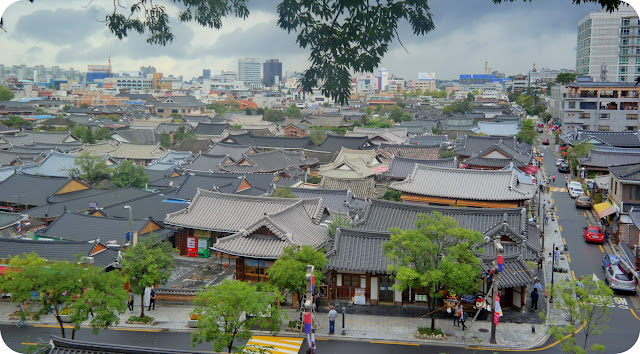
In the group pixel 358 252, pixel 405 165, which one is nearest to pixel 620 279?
pixel 358 252

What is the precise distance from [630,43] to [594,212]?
24.9ft

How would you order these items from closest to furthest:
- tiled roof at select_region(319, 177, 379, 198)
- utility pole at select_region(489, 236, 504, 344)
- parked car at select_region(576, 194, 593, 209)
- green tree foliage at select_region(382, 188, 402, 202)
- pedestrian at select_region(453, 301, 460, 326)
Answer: utility pole at select_region(489, 236, 504, 344), pedestrian at select_region(453, 301, 460, 326), green tree foliage at select_region(382, 188, 402, 202), tiled roof at select_region(319, 177, 379, 198), parked car at select_region(576, 194, 593, 209)

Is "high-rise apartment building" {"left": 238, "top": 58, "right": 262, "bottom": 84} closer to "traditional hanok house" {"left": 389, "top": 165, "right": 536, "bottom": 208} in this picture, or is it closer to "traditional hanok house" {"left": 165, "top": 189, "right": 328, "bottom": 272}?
"traditional hanok house" {"left": 165, "top": 189, "right": 328, "bottom": 272}

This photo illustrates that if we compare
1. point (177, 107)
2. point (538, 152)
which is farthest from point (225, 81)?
point (538, 152)

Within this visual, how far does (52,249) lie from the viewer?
15.2m

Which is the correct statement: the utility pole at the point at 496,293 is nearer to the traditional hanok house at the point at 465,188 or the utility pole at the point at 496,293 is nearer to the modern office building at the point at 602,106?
the traditional hanok house at the point at 465,188

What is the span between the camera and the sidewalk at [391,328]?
12.3 m

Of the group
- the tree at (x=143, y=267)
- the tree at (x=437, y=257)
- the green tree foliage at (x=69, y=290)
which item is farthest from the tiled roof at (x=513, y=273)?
the green tree foliage at (x=69, y=290)

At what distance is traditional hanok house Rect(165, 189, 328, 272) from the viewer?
16000mm

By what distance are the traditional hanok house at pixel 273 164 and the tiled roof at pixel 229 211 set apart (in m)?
11.8

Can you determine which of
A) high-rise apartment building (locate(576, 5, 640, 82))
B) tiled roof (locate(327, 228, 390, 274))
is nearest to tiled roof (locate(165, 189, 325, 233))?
tiled roof (locate(327, 228, 390, 274))

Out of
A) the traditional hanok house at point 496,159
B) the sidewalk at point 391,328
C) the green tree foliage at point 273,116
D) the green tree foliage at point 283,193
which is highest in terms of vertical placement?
the green tree foliage at point 273,116

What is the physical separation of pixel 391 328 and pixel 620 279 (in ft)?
23.2

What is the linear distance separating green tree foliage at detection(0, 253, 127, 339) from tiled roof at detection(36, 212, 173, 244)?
22.5 feet
